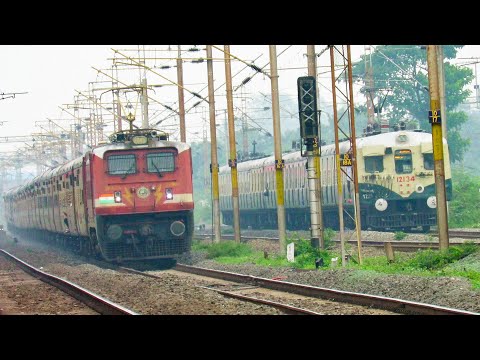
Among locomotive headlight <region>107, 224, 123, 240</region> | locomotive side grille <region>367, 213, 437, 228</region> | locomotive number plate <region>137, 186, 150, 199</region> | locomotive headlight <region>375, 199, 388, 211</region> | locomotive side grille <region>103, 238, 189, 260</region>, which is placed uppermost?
locomotive number plate <region>137, 186, 150, 199</region>

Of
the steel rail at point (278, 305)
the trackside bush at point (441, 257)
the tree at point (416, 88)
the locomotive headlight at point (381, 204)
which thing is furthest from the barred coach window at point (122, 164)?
the tree at point (416, 88)

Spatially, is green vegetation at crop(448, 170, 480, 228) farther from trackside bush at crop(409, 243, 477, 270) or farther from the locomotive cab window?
trackside bush at crop(409, 243, 477, 270)

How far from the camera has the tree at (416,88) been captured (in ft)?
197

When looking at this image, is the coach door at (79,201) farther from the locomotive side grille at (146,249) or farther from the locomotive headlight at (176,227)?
the locomotive headlight at (176,227)

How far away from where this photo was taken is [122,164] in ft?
80.6

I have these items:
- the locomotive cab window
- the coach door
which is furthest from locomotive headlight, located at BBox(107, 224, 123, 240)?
the locomotive cab window

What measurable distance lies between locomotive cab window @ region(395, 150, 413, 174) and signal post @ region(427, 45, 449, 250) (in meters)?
12.7

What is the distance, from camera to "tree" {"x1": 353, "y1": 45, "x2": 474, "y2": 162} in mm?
60156

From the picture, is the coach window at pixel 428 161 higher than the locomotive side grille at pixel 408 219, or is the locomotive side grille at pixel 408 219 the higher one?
the coach window at pixel 428 161

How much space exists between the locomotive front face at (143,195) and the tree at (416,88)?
36.0 m
